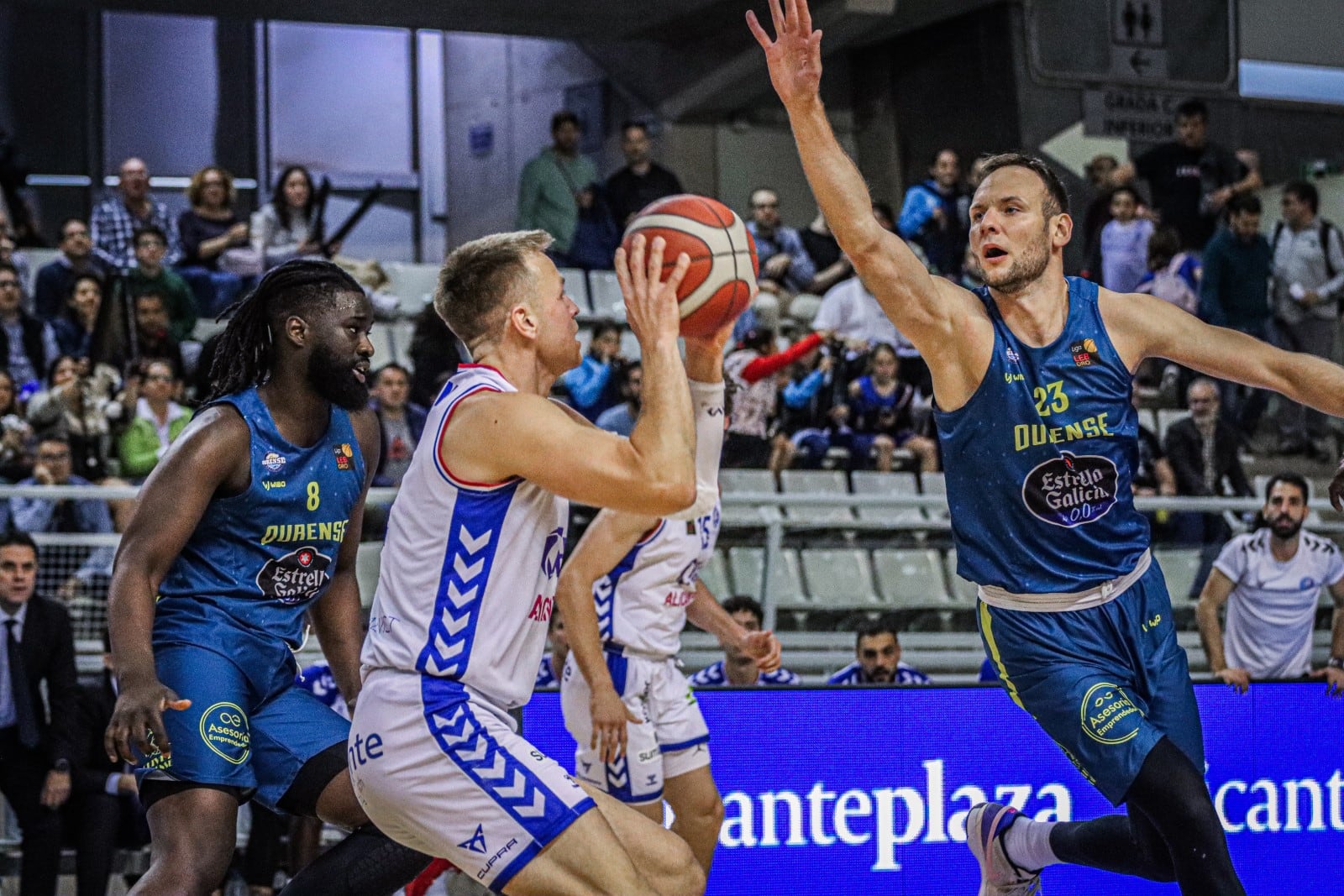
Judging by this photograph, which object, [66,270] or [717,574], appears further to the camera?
[66,270]

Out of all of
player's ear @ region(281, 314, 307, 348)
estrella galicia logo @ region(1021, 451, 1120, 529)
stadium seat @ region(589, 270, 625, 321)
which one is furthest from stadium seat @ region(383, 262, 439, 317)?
estrella galicia logo @ region(1021, 451, 1120, 529)

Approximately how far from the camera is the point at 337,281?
15.2ft

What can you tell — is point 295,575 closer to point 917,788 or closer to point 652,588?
point 652,588

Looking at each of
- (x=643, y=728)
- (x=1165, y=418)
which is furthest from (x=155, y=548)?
(x=1165, y=418)

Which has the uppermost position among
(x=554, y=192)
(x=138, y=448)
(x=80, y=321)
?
(x=554, y=192)

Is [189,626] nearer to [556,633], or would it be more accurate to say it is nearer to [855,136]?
[556,633]

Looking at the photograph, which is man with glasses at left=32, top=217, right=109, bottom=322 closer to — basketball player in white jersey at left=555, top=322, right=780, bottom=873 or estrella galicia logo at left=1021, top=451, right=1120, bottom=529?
basketball player in white jersey at left=555, top=322, right=780, bottom=873

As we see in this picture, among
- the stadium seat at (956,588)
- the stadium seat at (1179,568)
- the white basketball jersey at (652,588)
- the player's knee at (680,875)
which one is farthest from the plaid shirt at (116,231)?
the player's knee at (680,875)

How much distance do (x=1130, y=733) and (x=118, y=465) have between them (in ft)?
23.2

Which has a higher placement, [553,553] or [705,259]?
[705,259]

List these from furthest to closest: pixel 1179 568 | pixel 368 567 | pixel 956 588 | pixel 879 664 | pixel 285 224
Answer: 1. pixel 285 224
2. pixel 956 588
3. pixel 1179 568
4. pixel 368 567
5. pixel 879 664

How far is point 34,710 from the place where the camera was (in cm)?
741

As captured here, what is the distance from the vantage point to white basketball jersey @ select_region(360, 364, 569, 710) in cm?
363

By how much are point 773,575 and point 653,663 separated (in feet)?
10.2
